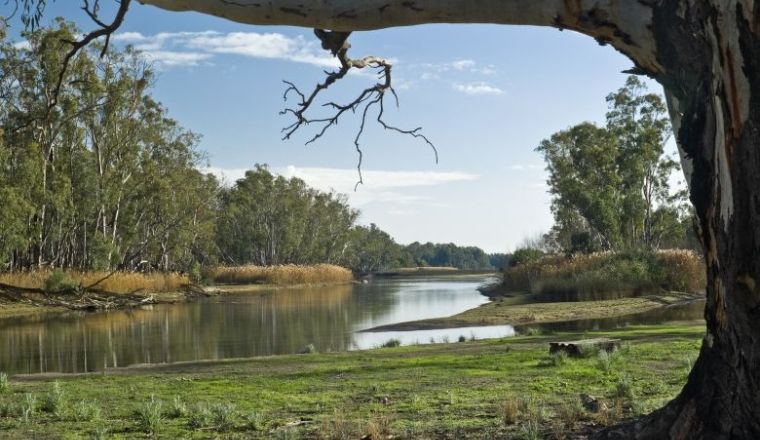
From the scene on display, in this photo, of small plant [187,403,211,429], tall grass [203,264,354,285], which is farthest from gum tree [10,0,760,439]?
tall grass [203,264,354,285]

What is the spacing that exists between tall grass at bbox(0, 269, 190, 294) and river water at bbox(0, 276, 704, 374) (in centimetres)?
164

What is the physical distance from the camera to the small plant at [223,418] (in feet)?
17.5

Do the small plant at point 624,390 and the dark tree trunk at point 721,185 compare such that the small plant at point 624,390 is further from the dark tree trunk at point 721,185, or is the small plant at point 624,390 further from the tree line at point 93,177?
the tree line at point 93,177

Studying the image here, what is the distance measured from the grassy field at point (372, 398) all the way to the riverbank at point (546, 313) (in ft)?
30.7

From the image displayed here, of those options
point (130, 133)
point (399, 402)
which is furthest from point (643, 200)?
point (399, 402)

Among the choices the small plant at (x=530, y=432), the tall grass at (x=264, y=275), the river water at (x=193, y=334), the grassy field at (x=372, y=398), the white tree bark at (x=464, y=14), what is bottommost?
the river water at (x=193, y=334)

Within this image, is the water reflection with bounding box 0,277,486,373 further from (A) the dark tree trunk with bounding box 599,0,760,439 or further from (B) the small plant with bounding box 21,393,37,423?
(A) the dark tree trunk with bounding box 599,0,760,439

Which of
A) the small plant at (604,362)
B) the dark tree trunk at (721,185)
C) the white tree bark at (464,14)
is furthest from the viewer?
the small plant at (604,362)

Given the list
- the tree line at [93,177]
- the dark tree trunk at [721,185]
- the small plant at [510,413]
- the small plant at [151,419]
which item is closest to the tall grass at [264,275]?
the tree line at [93,177]

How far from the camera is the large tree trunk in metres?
2.85

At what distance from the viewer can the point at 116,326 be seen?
21641 mm

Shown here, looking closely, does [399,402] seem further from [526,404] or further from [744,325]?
[744,325]

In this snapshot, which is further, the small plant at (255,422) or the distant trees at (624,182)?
the distant trees at (624,182)

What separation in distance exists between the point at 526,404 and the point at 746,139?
9.36ft
